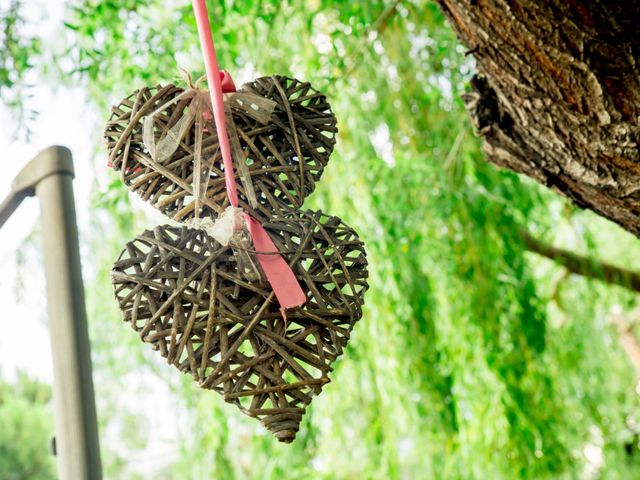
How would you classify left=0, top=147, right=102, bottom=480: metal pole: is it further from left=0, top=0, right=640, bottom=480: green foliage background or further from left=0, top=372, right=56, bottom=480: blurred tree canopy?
left=0, top=372, right=56, bottom=480: blurred tree canopy

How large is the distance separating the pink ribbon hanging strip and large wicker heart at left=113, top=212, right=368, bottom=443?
0.5 inches

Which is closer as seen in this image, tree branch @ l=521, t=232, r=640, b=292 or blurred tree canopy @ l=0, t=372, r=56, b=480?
tree branch @ l=521, t=232, r=640, b=292

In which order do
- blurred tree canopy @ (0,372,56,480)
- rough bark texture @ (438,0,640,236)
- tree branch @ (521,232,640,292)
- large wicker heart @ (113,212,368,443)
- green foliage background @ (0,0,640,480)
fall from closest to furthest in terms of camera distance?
large wicker heart @ (113,212,368,443) → rough bark texture @ (438,0,640,236) → green foliage background @ (0,0,640,480) → tree branch @ (521,232,640,292) → blurred tree canopy @ (0,372,56,480)

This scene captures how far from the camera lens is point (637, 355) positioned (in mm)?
4566

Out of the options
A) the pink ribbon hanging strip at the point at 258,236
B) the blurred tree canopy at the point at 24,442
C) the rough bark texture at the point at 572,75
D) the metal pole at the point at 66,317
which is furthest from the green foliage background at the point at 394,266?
the blurred tree canopy at the point at 24,442

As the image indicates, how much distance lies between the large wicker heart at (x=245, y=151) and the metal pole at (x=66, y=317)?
0.36 feet

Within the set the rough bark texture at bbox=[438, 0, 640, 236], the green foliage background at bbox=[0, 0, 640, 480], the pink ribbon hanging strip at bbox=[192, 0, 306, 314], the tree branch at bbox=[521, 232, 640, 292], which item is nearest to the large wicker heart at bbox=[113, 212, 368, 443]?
the pink ribbon hanging strip at bbox=[192, 0, 306, 314]

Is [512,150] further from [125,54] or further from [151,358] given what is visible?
[151,358]

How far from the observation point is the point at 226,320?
0.70 metres

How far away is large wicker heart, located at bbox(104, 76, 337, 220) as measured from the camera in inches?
29.3

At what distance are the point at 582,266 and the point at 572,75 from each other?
6.23 feet

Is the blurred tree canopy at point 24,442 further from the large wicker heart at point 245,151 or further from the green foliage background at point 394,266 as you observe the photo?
the large wicker heart at point 245,151

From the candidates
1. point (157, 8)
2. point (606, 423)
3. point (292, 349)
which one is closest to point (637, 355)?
point (606, 423)

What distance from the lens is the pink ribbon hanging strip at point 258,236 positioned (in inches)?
27.5
